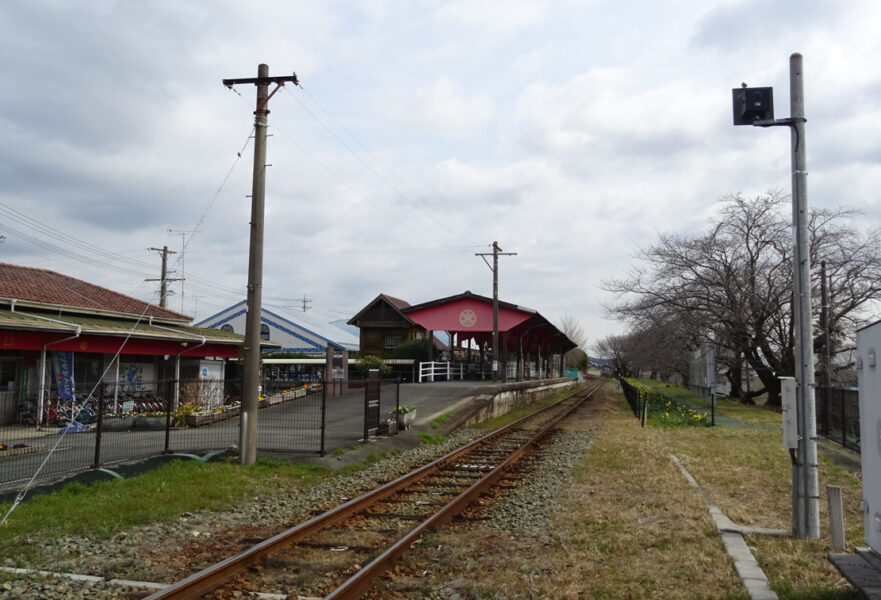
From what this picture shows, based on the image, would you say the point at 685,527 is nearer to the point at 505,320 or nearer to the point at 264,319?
the point at 505,320

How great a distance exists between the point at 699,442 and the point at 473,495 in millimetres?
9233

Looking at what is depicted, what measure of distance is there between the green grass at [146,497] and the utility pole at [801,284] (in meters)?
6.47

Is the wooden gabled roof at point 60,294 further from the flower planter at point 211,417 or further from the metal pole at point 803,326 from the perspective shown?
the metal pole at point 803,326

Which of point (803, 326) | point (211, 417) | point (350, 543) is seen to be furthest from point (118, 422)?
point (803, 326)

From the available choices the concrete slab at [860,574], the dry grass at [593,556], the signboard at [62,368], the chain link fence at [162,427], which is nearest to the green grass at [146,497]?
the chain link fence at [162,427]

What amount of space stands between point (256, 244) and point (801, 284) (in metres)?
8.32

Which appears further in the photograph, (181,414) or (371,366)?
(371,366)

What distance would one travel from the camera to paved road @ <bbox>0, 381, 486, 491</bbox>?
10.4m

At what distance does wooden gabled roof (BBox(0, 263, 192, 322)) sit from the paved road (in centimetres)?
582

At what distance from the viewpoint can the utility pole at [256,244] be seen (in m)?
11.7

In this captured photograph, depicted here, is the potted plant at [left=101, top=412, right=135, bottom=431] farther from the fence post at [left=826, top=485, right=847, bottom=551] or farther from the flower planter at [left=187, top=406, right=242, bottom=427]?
the fence post at [left=826, top=485, right=847, bottom=551]

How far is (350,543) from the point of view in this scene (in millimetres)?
6953

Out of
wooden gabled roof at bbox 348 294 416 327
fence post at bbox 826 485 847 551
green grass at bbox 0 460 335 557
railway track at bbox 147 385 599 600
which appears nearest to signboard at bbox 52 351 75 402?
green grass at bbox 0 460 335 557

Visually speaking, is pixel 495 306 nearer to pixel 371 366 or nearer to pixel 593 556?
pixel 371 366
